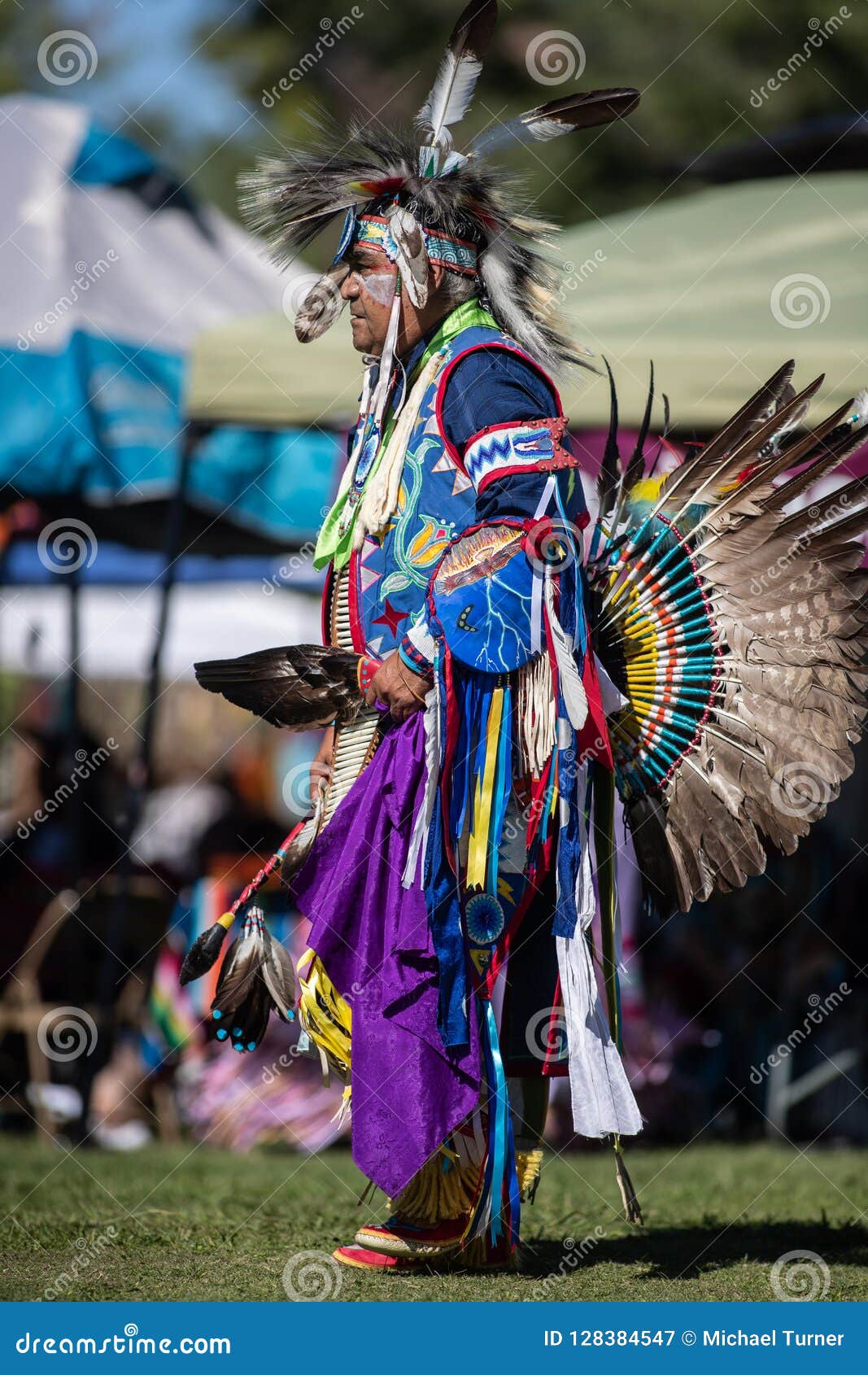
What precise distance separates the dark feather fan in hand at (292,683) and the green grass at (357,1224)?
3.46 feet

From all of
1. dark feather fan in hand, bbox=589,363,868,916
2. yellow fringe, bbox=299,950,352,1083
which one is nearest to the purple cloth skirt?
yellow fringe, bbox=299,950,352,1083

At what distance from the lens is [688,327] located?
17.0 ft

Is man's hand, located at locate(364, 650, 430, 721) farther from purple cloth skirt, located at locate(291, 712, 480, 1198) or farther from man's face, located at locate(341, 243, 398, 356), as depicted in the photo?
man's face, located at locate(341, 243, 398, 356)

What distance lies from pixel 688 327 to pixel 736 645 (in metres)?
2.26

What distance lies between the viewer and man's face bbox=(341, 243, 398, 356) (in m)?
3.18

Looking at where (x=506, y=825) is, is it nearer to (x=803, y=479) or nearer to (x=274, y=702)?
(x=274, y=702)

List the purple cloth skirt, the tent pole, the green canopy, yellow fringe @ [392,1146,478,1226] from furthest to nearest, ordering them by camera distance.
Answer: the tent pole
the green canopy
yellow fringe @ [392,1146,478,1226]
the purple cloth skirt

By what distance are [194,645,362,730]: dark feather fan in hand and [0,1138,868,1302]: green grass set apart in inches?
41.5

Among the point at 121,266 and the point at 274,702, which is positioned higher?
the point at 121,266

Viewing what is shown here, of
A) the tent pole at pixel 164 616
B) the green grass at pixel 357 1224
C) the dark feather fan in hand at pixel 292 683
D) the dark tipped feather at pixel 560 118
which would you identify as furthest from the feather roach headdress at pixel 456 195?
the tent pole at pixel 164 616

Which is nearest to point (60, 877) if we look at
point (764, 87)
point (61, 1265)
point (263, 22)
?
point (61, 1265)

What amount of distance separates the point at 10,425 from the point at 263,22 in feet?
38.1

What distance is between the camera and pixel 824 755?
3.15 metres

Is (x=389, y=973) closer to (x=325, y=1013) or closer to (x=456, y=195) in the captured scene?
(x=325, y=1013)
